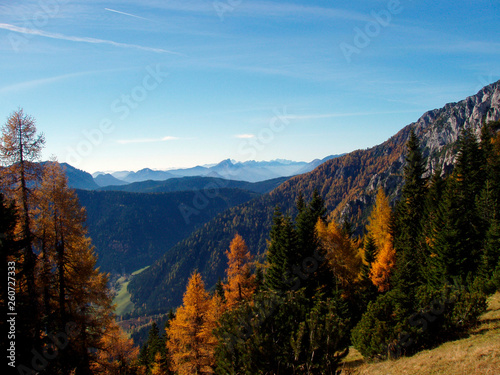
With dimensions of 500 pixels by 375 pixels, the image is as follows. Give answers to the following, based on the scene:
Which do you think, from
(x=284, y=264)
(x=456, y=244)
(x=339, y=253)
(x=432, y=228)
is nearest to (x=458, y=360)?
(x=284, y=264)

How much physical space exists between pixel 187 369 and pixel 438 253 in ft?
91.3

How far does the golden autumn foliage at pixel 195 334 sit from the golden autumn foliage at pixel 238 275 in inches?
296

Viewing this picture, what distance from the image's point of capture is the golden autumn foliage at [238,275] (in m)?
37.1

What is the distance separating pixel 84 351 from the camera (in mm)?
21641

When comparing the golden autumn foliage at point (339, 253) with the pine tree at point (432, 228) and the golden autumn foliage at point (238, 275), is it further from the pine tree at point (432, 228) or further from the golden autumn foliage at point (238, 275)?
the golden autumn foliage at point (238, 275)

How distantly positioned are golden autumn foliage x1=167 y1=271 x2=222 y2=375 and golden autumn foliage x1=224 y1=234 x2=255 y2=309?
7.51 metres

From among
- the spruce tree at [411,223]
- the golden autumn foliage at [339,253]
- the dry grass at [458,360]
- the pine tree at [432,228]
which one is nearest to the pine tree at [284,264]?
the golden autumn foliage at [339,253]

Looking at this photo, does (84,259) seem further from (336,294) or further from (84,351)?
(336,294)

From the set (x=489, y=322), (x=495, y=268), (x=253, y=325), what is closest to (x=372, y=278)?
(x=495, y=268)

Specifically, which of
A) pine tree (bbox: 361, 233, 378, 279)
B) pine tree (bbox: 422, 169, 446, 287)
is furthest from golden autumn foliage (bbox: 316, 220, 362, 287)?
pine tree (bbox: 422, 169, 446, 287)

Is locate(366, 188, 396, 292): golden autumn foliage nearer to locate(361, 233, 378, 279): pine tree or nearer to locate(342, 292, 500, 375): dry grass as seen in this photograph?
locate(361, 233, 378, 279): pine tree

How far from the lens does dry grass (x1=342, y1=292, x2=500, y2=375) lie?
12.1 metres

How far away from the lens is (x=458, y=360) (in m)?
13.2

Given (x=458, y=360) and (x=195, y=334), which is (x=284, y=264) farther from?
(x=458, y=360)
